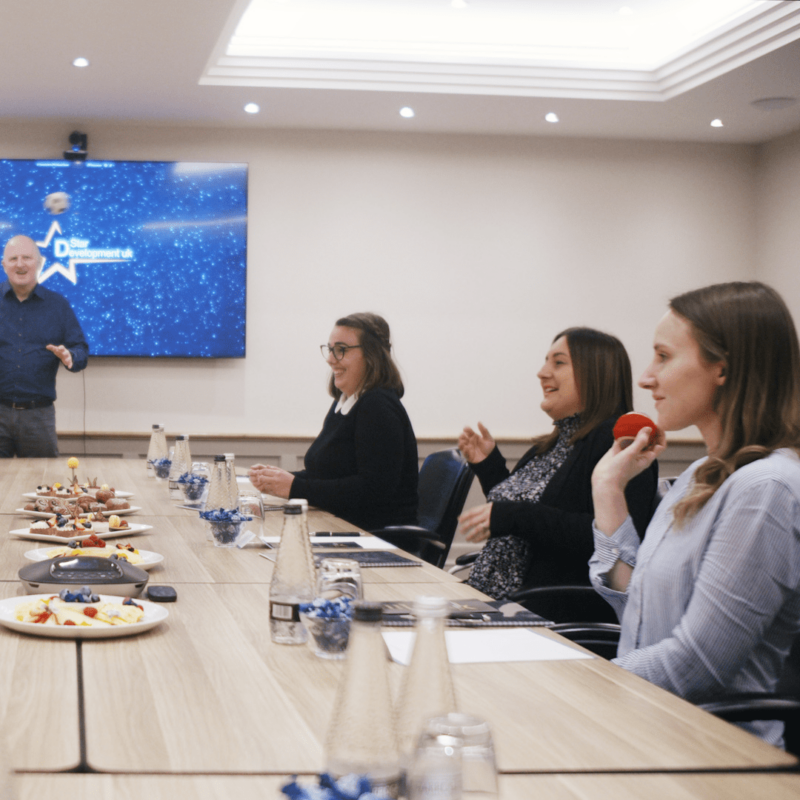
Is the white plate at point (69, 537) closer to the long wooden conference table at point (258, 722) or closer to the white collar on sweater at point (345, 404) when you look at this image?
the long wooden conference table at point (258, 722)

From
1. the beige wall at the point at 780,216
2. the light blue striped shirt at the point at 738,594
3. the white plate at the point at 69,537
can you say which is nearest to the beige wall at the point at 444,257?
the beige wall at the point at 780,216

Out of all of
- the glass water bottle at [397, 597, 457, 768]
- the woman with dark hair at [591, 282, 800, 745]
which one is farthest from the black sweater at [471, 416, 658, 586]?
the glass water bottle at [397, 597, 457, 768]

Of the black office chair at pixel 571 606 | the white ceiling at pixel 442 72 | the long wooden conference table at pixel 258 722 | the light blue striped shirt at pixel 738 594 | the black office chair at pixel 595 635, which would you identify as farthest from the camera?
the white ceiling at pixel 442 72

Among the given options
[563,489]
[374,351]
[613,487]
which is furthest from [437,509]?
[613,487]

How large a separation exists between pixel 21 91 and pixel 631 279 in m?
3.78

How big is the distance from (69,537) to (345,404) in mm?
1341

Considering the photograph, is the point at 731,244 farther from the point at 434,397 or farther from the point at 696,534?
the point at 696,534

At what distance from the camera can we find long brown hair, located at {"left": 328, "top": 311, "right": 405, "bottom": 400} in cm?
322

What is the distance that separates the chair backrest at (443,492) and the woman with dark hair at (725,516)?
139 cm

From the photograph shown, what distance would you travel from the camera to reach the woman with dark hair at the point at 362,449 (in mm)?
3010

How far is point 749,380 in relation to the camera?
1.57 meters

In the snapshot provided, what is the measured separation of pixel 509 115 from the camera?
5492 millimetres

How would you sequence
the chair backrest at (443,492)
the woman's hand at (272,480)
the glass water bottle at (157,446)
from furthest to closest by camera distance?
the glass water bottle at (157,446)
the chair backrest at (443,492)
the woman's hand at (272,480)

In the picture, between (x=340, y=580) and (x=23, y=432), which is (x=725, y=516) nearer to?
(x=340, y=580)
